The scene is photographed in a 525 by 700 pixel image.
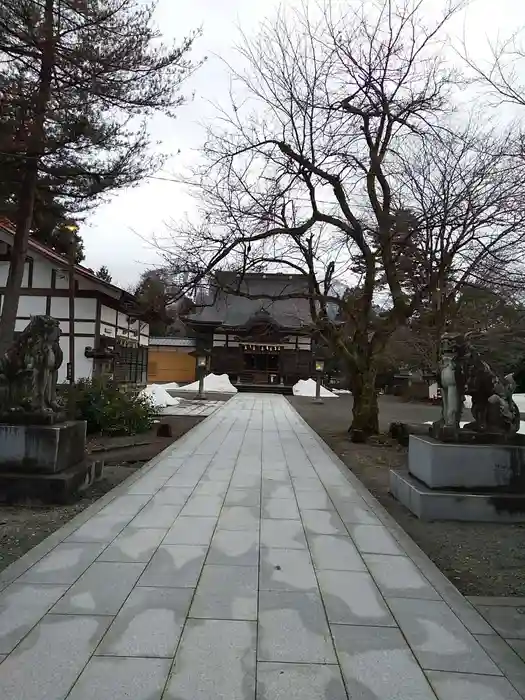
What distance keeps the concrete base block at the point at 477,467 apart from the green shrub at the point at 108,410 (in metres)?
7.43

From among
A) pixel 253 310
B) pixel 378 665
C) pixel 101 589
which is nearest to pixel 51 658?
pixel 101 589

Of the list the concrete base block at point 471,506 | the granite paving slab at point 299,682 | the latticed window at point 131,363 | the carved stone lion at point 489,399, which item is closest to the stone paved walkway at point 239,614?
the granite paving slab at point 299,682

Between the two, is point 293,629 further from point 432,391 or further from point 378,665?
point 432,391

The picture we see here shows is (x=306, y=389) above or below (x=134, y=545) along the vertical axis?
above

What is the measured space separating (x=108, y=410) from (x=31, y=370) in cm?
520

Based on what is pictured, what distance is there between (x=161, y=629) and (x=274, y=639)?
23.3 inches

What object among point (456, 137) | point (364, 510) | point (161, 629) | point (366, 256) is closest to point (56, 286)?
point (366, 256)

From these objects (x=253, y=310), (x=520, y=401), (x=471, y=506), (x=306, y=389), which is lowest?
(x=471, y=506)

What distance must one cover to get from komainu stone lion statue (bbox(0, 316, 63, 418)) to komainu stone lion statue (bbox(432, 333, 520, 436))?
4.30 metres

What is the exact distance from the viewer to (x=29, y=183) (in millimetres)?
9789

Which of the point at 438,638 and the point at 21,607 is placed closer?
the point at 438,638

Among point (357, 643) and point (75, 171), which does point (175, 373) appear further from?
point (357, 643)

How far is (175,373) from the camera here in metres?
35.8

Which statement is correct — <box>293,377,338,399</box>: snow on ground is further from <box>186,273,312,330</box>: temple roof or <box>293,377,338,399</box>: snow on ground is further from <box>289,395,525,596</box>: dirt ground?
<box>289,395,525,596</box>: dirt ground
